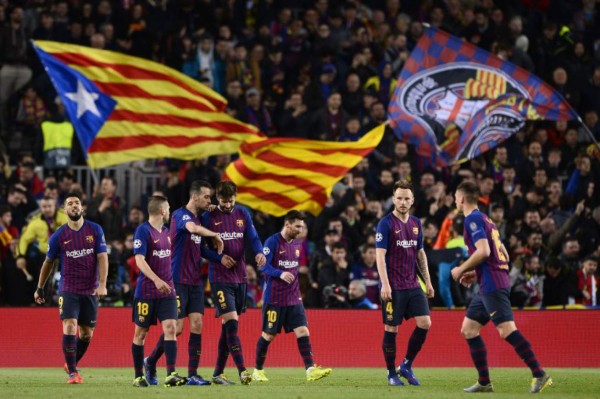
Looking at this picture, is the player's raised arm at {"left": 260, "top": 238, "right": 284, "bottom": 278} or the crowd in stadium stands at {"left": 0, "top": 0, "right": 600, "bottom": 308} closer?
the player's raised arm at {"left": 260, "top": 238, "right": 284, "bottom": 278}

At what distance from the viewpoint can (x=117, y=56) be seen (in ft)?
73.8

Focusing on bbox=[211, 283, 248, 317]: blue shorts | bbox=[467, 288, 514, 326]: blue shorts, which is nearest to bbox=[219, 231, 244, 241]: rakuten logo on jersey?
bbox=[211, 283, 248, 317]: blue shorts

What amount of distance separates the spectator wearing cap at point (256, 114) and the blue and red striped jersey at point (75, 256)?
9532mm

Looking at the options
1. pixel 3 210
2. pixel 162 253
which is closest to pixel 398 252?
pixel 162 253

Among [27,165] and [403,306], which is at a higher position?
[27,165]

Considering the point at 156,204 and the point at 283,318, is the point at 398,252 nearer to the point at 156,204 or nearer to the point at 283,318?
the point at 283,318

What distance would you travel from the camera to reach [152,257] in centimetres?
1567

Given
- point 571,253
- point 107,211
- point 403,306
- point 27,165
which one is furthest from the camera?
point 27,165

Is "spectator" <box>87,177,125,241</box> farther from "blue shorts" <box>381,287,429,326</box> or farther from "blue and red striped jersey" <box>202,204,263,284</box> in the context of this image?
"blue shorts" <box>381,287,429,326</box>

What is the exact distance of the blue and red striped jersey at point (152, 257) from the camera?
51.3 feet

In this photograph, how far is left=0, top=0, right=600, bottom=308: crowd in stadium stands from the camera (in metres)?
22.0

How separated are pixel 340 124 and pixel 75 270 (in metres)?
10.2

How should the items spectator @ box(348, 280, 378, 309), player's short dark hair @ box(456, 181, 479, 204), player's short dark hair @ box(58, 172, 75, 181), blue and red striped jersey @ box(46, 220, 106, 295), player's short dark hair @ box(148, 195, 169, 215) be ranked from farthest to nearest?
1. player's short dark hair @ box(58, 172, 75, 181)
2. spectator @ box(348, 280, 378, 309)
3. blue and red striped jersey @ box(46, 220, 106, 295)
4. player's short dark hair @ box(148, 195, 169, 215)
5. player's short dark hair @ box(456, 181, 479, 204)

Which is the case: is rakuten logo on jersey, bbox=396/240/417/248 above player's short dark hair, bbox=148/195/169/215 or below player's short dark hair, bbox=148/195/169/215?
below
